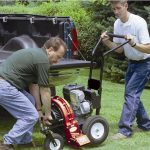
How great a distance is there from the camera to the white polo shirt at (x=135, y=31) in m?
5.78

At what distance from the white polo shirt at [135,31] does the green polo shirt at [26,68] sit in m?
1.30

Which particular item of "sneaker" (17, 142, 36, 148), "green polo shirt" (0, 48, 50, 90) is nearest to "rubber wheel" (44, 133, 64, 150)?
"sneaker" (17, 142, 36, 148)

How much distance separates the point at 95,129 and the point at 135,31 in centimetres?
128

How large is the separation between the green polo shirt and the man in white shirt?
3.70 feet

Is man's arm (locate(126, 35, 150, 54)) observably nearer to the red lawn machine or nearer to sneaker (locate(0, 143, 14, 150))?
the red lawn machine

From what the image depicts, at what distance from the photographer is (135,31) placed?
230 inches

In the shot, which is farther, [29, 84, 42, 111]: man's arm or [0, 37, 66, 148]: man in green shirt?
[29, 84, 42, 111]: man's arm

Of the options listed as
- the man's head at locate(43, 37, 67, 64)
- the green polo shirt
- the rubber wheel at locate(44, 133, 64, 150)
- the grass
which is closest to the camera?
the green polo shirt

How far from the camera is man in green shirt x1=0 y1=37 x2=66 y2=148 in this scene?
5.05 meters

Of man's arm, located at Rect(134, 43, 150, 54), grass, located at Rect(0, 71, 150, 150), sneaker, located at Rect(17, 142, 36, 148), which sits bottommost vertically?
grass, located at Rect(0, 71, 150, 150)

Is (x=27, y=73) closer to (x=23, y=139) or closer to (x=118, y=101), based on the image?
(x=23, y=139)

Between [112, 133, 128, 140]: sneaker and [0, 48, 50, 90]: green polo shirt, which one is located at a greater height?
[0, 48, 50, 90]: green polo shirt

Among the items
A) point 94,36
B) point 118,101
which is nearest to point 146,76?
point 118,101

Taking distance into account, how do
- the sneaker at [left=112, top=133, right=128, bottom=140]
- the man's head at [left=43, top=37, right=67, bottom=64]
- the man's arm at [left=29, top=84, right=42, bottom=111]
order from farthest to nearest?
the sneaker at [left=112, top=133, right=128, bottom=140]
the man's arm at [left=29, top=84, right=42, bottom=111]
the man's head at [left=43, top=37, right=67, bottom=64]
